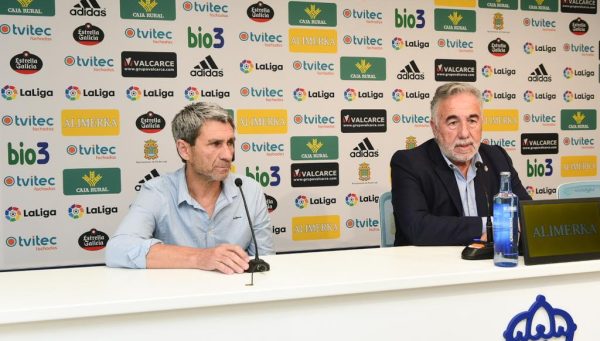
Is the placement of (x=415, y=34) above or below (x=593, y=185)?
above

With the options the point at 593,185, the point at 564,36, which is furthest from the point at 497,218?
the point at 564,36

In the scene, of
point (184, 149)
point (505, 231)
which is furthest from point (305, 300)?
point (184, 149)

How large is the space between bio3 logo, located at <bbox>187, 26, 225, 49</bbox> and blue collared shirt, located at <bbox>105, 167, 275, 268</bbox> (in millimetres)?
1669

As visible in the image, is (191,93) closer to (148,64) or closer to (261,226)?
(148,64)

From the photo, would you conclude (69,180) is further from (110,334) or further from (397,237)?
(110,334)

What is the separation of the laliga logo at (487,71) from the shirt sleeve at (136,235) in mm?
3038

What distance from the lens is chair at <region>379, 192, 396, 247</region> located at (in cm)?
243

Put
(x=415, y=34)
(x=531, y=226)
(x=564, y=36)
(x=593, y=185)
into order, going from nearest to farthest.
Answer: (x=531, y=226)
(x=593, y=185)
(x=415, y=34)
(x=564, y=36)

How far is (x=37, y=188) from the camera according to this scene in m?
3.46

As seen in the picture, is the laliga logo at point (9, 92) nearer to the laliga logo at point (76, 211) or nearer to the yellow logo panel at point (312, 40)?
the laliga logo at point (76, 211)

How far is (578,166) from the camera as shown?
456cm

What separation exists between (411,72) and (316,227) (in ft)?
4.40

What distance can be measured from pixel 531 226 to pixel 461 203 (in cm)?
72

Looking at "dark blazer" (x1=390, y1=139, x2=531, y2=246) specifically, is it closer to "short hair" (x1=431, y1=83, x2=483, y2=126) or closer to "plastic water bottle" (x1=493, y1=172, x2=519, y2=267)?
"short hair" (x1=431, y1=83, x2=483, y2=126)
